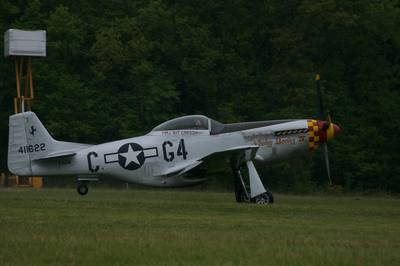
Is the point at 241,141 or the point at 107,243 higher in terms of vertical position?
the point at 241,141

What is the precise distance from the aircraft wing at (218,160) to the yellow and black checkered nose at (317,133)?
175cm

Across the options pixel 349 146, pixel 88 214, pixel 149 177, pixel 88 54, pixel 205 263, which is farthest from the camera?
pixel 88 54

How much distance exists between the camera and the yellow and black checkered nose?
72.2 ft

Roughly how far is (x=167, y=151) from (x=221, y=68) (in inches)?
1122

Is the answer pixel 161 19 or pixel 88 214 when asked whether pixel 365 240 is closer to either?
pixel 88 214

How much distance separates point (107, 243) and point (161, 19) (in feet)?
127

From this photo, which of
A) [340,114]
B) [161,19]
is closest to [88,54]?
[161,19]

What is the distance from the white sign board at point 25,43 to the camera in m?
36.2

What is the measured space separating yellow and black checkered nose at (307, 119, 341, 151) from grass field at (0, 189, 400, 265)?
137 inches

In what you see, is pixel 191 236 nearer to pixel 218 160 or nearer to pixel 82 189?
pixel 218 160

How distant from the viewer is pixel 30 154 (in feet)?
71.1

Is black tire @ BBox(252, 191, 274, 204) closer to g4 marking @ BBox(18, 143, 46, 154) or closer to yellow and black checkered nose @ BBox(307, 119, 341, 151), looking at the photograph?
yellow and black checkered nose @ BBox(307, 119, 341, 151)

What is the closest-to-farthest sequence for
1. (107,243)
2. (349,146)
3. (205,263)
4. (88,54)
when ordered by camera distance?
(205,263) < (107,243) < (349,146) < (88,54)

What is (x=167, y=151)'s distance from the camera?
21.6 m
